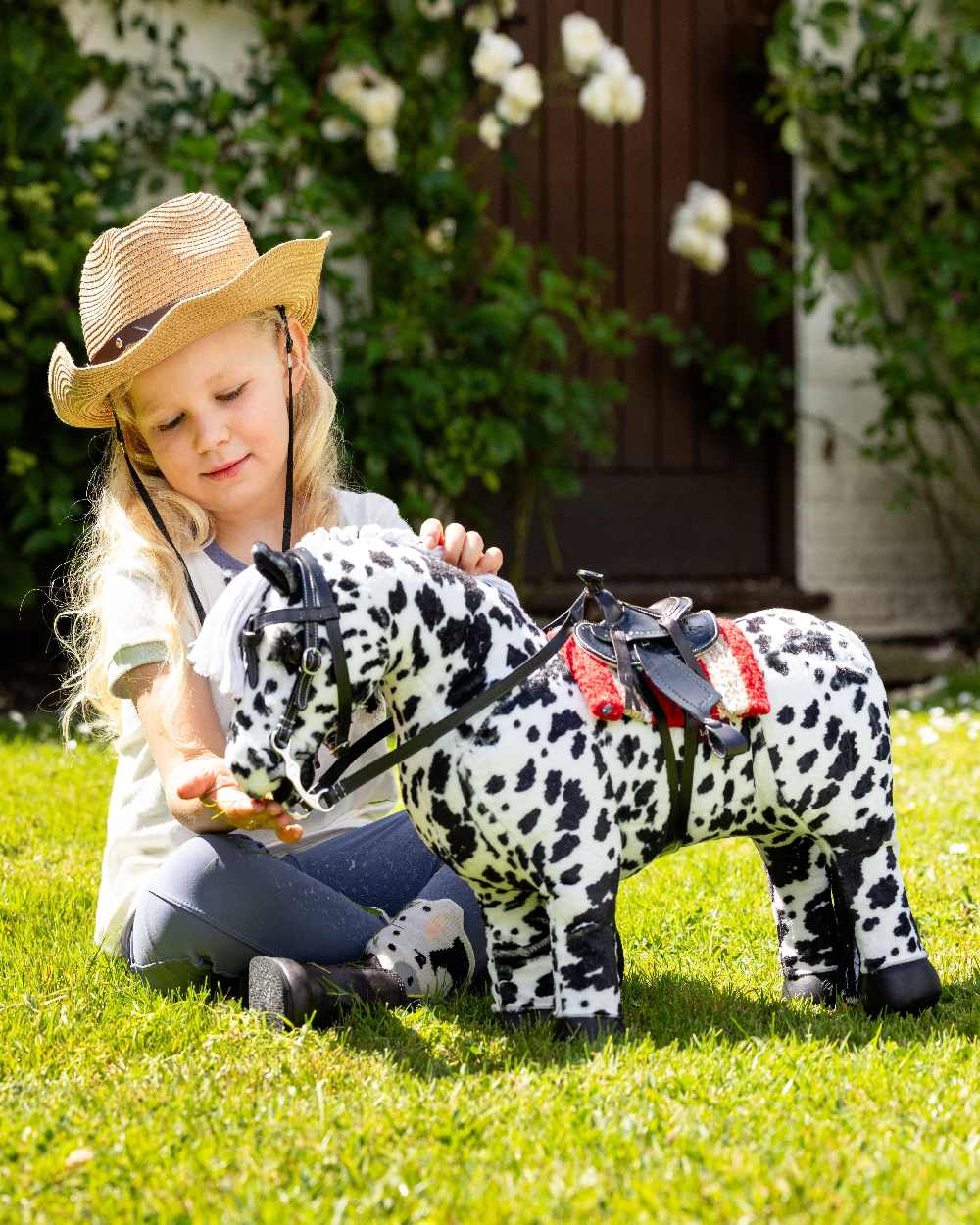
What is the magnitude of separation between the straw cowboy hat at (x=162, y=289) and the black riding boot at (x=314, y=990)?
3.31 feet

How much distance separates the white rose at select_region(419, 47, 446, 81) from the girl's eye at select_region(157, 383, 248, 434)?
3.90 meters

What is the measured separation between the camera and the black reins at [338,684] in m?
1.86

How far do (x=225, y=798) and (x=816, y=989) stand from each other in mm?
981

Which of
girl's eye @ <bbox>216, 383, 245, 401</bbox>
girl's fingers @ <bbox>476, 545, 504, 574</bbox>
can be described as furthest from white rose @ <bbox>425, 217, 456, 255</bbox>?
girl's fingers @ <bbox>476, 545, 504, 574</bbox>

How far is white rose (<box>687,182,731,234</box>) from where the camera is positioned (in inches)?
250

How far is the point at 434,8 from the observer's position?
19.0ft

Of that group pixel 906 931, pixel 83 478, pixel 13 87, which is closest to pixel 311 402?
pixel 906 931

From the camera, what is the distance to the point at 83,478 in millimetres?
5062

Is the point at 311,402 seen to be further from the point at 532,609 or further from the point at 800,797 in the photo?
the point at 532,609

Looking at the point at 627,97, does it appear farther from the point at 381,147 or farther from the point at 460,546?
the point at 460,546

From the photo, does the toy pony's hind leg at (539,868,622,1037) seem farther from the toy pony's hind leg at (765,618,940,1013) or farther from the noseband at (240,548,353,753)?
the noseband at (240,548,353,753)

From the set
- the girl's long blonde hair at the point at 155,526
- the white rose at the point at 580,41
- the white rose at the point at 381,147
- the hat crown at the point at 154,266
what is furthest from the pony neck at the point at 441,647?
the white rose at the point at 580,41

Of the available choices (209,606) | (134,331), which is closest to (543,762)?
(209,606)

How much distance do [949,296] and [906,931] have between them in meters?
4.92
